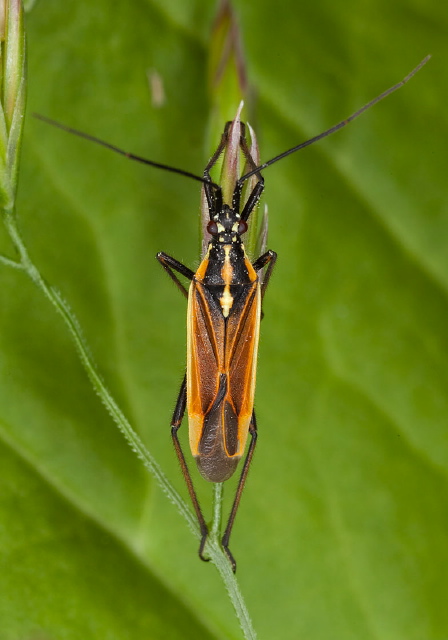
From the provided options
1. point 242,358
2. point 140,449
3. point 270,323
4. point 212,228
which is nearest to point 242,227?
point 212,228

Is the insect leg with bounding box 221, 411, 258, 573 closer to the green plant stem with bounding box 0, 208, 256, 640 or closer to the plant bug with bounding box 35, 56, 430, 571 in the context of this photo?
the plant bug with bounding box 35, 56, 430, 571

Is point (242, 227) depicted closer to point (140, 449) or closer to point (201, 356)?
point (201, 356)

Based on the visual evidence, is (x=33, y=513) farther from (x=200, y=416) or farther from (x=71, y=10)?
(x=71, y=10)

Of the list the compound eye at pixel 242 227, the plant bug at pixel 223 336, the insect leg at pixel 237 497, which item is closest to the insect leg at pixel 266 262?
the plant bug at pixel 223 336

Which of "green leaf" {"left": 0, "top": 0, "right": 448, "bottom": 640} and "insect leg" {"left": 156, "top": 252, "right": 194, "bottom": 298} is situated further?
"green leaf" {"left": 0, "top": 0, "right": 448, "bottom": 640}

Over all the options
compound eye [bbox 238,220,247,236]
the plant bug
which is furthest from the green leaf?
compound eye [bbox 238,220,247,236]

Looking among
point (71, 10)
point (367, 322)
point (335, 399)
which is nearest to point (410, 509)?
point (335, 399)
